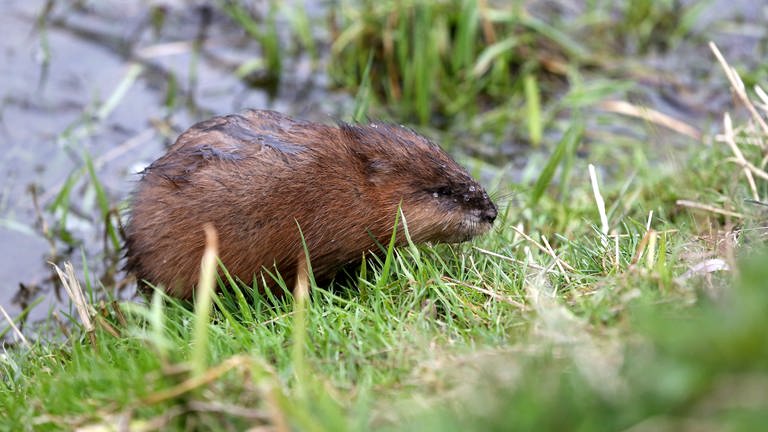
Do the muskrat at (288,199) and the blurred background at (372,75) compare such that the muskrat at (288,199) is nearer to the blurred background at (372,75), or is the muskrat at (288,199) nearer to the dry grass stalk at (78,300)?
the dry grass stalk at (78,300)

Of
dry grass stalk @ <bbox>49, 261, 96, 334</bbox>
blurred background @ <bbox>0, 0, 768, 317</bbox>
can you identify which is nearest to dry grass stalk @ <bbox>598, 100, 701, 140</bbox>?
blurred background @ <bbox>0, 0, 768, 317</bbox>

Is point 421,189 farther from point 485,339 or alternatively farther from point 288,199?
point 485,339

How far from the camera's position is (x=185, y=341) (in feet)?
10.3

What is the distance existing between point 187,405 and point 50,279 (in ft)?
9.54

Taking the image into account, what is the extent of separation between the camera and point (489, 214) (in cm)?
373

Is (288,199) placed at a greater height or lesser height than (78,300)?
greater

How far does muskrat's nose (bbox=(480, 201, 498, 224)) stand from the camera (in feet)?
12.2

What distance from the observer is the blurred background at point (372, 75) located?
6.00m

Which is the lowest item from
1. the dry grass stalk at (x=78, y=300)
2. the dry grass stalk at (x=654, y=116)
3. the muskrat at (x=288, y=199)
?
the dry grass stalk at (x=654, y=116)

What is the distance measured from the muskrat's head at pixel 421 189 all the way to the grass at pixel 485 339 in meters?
0.11

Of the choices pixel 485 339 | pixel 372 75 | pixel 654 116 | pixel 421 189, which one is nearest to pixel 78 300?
pixel 421 189

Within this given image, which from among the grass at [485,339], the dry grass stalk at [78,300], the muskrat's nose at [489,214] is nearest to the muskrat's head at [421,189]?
the muskrat's nose at [489,214]

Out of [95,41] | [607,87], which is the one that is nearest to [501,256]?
[607,87]

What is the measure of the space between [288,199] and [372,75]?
3.28 m
